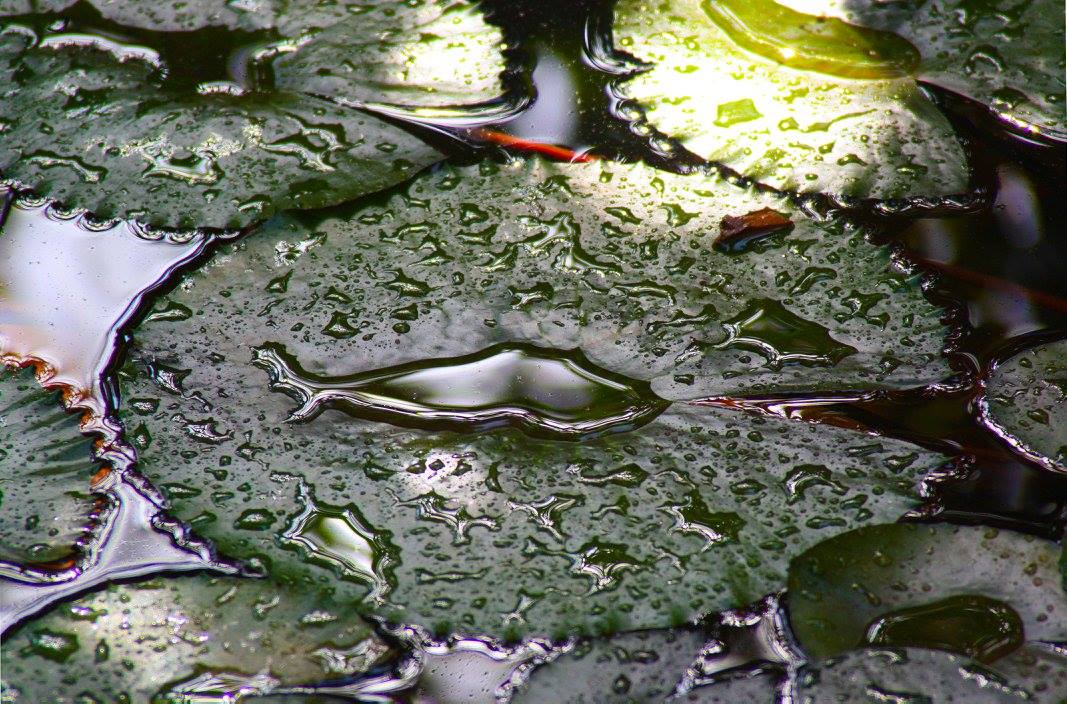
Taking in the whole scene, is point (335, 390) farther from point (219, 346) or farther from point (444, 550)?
point (444, 550)

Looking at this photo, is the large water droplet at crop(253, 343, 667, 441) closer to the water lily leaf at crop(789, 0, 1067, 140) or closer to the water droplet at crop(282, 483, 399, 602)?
the water droplet at crop(282, 483, 399, 602)

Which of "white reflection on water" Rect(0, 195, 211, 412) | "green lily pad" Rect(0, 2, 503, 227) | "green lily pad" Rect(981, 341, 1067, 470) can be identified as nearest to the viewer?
"green lily pad" Rect(981, 341, 1067, 470)

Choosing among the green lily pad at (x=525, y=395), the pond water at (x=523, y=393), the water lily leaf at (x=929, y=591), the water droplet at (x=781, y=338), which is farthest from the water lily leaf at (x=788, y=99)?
the water lily leaf at (x=929, y=591)

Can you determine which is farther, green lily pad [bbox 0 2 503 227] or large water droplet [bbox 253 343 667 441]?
green lily pad [bbox 0 2 503 227]

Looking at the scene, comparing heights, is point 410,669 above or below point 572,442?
below

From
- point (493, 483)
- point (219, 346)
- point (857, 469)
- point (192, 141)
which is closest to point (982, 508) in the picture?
point (857, 469)

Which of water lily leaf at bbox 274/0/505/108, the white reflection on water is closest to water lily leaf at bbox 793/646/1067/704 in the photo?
the white reflection on water
